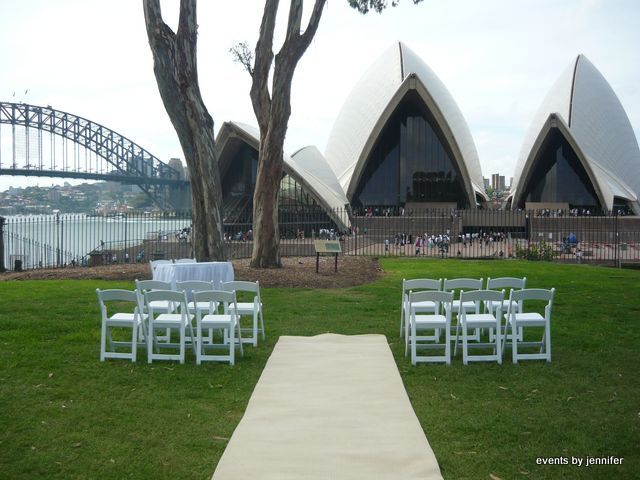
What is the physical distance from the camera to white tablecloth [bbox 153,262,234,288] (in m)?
11.8

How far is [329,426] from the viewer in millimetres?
5410

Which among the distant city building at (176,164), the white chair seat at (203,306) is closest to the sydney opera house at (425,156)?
the white chair seat at (203,306)

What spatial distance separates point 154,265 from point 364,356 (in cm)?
579

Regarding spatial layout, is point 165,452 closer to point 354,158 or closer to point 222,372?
point 222,372

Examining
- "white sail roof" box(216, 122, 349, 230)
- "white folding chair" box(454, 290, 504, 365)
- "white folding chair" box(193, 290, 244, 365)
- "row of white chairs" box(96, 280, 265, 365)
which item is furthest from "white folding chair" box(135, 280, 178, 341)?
"white sail roof" box(216, 122, 349, 230)

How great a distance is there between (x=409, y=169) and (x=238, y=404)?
153 ft

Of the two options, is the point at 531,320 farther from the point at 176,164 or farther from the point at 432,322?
the point at 176,164

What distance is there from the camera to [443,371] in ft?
24.1

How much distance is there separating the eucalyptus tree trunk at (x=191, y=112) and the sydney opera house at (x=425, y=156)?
2360cm

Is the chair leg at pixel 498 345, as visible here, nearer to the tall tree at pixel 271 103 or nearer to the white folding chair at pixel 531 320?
the white folding chair at pixel 531 320

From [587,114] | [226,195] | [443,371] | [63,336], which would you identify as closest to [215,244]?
[63,336]

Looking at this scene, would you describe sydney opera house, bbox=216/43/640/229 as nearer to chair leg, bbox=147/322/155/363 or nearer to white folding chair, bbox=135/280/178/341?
white folding chair, bbox=135/280/178/341

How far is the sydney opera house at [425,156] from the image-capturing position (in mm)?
45188

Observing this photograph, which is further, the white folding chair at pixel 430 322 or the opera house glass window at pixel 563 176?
the opera house glass window at pixel 563 176
